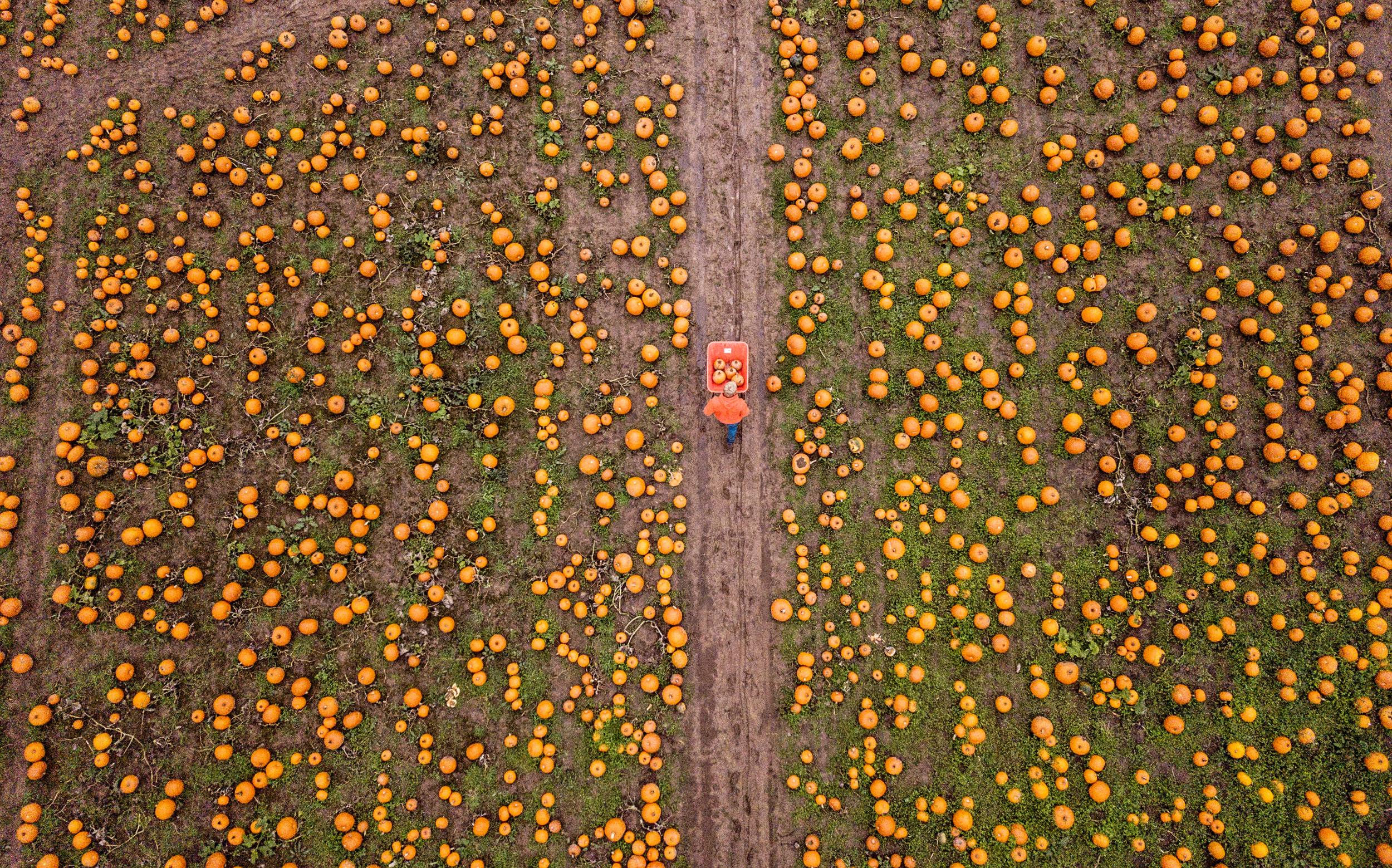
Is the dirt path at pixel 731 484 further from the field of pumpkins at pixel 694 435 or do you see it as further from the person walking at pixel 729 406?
the person walking at pixel 729 406

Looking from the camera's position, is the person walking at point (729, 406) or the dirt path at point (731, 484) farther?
the dirt path at point (731, 484)

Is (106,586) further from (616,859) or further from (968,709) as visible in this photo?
(968,709)

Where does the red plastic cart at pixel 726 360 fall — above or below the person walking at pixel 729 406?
above

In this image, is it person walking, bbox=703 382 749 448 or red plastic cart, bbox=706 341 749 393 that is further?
red plastic cart, bbox=706 341 749 393

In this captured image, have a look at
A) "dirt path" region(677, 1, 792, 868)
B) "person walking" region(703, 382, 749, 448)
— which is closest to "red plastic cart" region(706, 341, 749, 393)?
"person walking" region(703, 382, 749, 448)

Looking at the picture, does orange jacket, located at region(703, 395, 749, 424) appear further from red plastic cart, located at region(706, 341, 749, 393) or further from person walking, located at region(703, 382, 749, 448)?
red plastic cart, located at region(706, 341, 749, 393)

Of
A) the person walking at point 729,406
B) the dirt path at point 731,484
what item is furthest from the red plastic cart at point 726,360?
the dirt path at point 731,484
